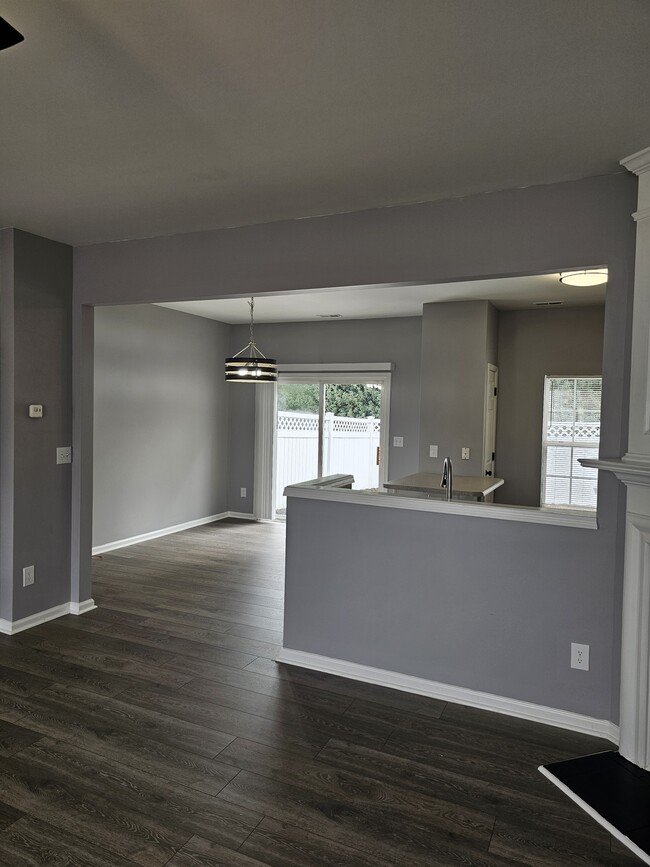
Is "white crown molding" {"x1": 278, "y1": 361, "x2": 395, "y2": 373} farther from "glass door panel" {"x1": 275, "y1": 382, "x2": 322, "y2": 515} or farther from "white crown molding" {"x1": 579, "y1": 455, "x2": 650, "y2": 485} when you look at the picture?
"white crown molding" {"x1": 579, "y1": 455, "x2": 650, "y2": 485}

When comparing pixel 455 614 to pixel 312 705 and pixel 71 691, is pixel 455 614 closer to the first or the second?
pixel 312 705

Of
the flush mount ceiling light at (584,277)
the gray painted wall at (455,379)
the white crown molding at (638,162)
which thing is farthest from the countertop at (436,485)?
the white crown molding at (638,162)

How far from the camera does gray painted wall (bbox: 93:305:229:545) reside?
228 inches

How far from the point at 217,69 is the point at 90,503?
3.21 metres

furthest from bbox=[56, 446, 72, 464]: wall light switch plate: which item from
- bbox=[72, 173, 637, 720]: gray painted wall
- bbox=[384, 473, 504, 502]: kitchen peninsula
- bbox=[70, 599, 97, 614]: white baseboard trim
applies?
bbox=[384, 473, 504, 502]: kitchen peninsula

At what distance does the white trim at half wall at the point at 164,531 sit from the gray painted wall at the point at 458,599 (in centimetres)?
306

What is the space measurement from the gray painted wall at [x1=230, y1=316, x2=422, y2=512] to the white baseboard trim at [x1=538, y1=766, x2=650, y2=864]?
442 cm

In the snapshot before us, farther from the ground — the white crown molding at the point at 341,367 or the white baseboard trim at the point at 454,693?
the white crown molding at the point at 341,367

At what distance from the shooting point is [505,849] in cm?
200

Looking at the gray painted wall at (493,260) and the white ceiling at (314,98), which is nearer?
the white ceiling at (314,98)

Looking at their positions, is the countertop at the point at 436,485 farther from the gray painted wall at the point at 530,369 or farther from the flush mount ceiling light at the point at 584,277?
the flush mount ceiling light at the point at 584,277

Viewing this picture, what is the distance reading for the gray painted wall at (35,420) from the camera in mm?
3723

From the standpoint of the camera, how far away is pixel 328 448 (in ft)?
24.3

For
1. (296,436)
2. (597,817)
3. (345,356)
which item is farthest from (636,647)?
(296,436)
